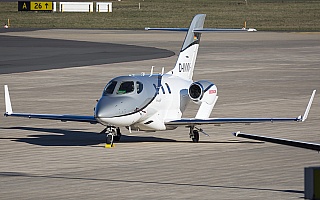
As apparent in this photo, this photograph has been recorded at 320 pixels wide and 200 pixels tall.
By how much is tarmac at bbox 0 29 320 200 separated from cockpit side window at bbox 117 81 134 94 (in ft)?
6.04

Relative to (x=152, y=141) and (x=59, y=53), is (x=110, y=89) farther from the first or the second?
(x=59, y=53)

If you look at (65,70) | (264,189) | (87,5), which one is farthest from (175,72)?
(87,5)

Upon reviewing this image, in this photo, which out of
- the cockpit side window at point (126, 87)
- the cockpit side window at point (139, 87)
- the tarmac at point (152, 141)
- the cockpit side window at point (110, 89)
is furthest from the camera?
the cockpit side window at point (139, 87)

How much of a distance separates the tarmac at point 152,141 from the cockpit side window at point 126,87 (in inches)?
72.5

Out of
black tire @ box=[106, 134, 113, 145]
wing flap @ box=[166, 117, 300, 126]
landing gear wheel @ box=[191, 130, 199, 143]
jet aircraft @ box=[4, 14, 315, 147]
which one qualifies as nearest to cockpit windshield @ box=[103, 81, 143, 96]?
jet aircraft @ box=[4, 14, 315, 147]

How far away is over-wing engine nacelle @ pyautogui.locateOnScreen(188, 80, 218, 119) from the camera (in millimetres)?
34594

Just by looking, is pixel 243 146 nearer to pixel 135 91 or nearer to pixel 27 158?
pixel 135 91

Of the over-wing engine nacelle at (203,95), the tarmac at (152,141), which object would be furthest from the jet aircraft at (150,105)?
the tarmac at (152,141)

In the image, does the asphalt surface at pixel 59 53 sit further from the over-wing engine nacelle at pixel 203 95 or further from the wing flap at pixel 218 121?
the wing flap at pixel 218 121

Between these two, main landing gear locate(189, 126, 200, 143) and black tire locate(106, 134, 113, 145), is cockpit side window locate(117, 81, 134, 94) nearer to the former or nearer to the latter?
black tire locate(106, 134, 113, 145)

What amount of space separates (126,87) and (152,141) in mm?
3255

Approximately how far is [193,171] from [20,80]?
33.4 m

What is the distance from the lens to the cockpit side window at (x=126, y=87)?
32266 mm

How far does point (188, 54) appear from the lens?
37.2 metres
